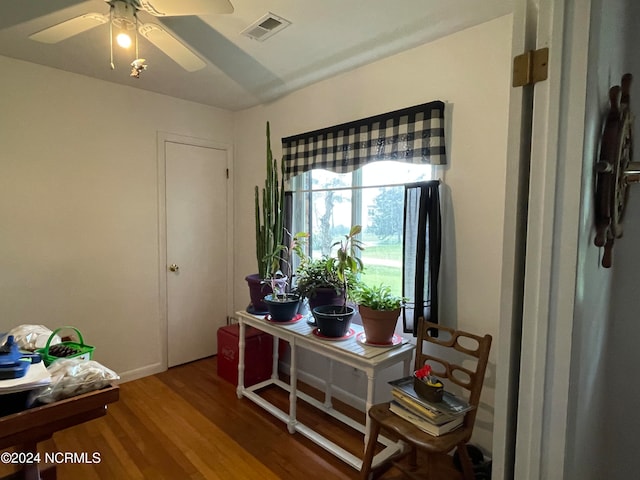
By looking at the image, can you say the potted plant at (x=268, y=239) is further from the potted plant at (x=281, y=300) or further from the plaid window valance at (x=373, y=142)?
the plaid window valance at (x=373, y=142)

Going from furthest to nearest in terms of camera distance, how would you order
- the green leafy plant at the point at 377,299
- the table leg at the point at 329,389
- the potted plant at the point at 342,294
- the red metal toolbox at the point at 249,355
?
the red metal toolbox at the point at 249,355
the table leg at the point at 329,389
the potted plant at the point at 342,294
the green leafy plant at the point at 377,299

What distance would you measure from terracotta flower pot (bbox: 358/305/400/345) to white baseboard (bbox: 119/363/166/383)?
2.09 metres

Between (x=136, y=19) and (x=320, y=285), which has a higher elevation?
(x=136, y=19)

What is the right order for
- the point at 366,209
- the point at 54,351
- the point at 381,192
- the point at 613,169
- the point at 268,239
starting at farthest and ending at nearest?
the point at 268,239 < the point at 366,209 < the point at 381,192 < the point at 54,351 < the point at 613,169

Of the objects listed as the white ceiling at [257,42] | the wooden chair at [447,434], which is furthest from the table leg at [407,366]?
the white ceiling at [257,42]

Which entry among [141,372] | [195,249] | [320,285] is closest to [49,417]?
[320,285]

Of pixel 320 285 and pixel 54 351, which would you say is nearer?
pixel 54 351

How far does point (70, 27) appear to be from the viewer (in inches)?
62.8

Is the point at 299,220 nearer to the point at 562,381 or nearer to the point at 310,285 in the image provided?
the point at 310,285

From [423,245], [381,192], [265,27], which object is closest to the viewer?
→ [265,27]

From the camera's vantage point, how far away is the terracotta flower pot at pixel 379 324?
1.97 m

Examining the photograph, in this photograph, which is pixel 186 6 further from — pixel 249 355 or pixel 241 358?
pixel 249 355

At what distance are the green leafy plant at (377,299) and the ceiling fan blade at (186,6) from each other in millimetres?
1516

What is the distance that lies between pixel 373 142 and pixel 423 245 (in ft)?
2.47
